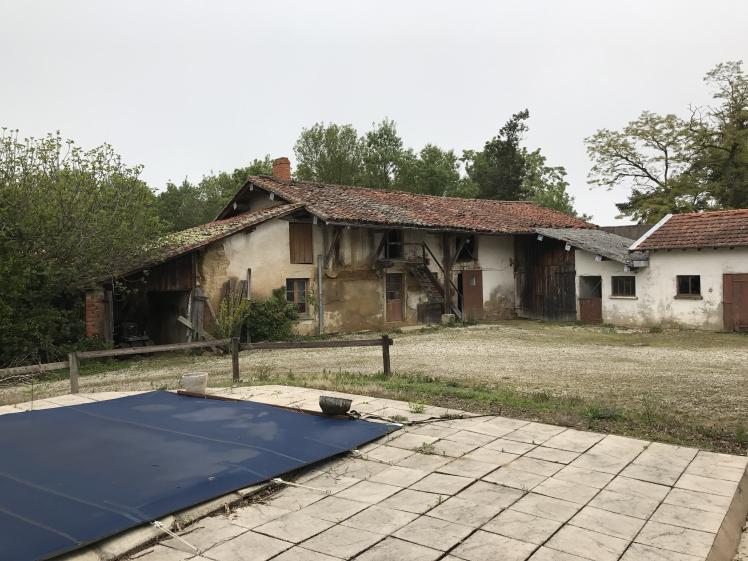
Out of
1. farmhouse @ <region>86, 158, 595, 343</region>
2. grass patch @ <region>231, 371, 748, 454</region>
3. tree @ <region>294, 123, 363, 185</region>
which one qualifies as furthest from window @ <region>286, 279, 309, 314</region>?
tree @ <region>294, 123, 363, 185</region>

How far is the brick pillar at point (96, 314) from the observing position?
1576 centimetres

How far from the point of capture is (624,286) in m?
20.5

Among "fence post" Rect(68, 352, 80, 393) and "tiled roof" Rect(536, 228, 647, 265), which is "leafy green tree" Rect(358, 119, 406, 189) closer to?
"tiled roof" Rect(536, 228, 647, 265)

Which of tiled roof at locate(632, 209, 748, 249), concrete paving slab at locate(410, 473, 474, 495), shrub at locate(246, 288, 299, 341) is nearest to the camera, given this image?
concrete paving slab at locate(410, 473, 474, 495)

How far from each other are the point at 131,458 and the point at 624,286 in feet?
62.0

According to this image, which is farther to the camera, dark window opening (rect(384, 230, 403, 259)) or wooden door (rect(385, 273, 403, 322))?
dark window opening (rect(384, 230, 403, 259))

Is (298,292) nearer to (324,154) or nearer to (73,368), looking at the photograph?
(73,368)

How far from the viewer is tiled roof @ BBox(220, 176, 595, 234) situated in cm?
1961

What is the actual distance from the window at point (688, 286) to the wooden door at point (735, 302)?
0.84 metres

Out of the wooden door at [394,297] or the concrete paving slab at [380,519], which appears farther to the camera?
the wooden door at [394,297]

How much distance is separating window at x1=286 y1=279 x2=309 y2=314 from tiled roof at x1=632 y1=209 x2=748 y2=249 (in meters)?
11.0

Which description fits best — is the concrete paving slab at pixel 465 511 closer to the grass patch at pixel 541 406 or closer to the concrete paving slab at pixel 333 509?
the concrete paving slab at pixel 333 509

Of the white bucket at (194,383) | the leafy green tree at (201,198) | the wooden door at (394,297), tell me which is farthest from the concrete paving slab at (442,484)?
the leafy green tree at (201,198)

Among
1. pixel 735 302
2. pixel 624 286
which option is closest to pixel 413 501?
pixel 735 302
